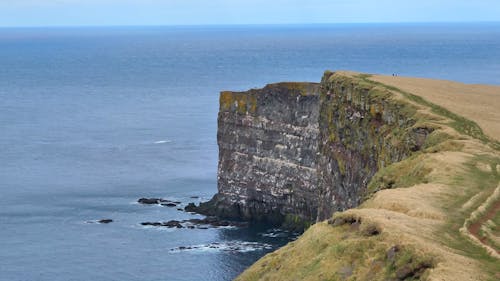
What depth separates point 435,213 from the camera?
38.0 m

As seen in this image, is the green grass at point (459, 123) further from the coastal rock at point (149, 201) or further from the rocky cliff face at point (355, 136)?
the coastal rock at point (149, 201)

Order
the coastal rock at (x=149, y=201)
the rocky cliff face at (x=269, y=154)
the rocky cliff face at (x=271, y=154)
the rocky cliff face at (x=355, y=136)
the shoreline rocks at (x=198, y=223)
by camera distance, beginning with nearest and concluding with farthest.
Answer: the rocky cliff face at (x=355, y=136) < the shoreline rocks at (x=198, y=223) < the rocky cliff face at (x=271, y=154) < the rocky cliff face at (x=269, y=154) < the coastal rock at (x=149, y=201)

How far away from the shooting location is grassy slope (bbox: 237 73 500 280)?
3084 centimetres

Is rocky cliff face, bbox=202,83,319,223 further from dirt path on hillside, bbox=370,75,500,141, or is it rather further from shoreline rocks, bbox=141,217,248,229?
dirt path on hillside, bbox=370,75,500,141

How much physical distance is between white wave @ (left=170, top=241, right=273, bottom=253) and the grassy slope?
46.8 meters

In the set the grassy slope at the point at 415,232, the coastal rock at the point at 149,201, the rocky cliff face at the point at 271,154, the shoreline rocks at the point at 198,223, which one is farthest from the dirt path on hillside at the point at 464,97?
the coastal rock at the point at 149,201

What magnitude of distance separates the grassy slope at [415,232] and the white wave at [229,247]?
4675 cm

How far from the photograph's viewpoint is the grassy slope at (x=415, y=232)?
3084 cm

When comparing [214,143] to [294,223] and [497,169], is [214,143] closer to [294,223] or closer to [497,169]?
[294,223]

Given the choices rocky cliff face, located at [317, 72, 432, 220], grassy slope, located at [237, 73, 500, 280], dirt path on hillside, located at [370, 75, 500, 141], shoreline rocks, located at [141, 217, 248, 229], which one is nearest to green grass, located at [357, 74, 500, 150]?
dirt path on hillside, located at [370, 75, 500, 141]

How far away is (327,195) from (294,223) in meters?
27.7

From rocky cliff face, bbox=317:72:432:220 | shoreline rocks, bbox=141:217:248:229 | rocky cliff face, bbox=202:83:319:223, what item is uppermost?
rocky cliff face, bbox=317:72:432:220

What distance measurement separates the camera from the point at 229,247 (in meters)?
97.1

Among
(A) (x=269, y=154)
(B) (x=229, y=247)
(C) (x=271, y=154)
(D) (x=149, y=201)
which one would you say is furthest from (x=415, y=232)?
(D) (x=149, y=201)
